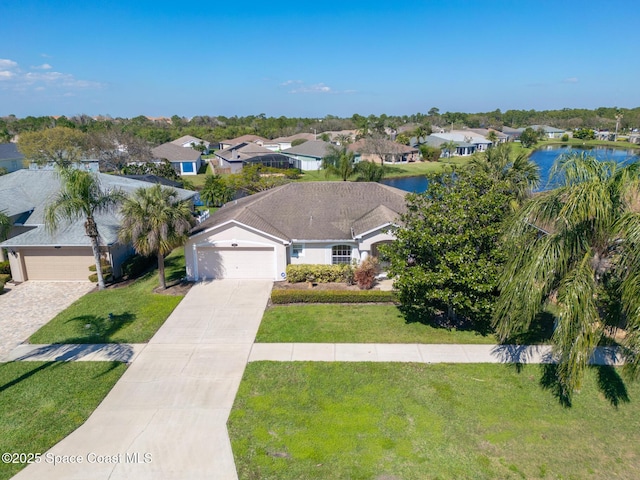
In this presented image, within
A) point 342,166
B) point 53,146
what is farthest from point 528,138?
point 53,146

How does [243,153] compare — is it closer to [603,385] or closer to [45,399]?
[45,399]

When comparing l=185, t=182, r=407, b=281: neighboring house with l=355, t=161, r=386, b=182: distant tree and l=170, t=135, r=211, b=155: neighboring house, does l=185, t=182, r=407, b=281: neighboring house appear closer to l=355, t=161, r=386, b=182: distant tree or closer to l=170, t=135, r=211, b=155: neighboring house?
l=355, t=161, r=386, b=182: distant tree

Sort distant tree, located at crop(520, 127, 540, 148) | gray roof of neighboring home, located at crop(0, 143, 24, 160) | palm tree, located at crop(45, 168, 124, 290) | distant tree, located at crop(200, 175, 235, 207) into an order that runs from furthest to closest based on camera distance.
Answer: distant tree, located at crop(520, 127, 540, 148) < gray roof of neighboring home, located at crop(0, 143, 24, 160) < distant tree, located at crop(200, 175, 235, 207) < palm tree, located at crop(45, 168, 124, 290)

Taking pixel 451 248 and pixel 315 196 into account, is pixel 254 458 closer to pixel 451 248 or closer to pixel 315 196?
pixel 451 248


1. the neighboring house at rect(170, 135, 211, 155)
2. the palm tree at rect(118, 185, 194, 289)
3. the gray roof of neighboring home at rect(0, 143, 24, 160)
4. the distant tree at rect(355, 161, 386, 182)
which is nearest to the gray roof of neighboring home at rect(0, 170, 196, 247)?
the palm tree at rect(118, 185, 194, 289)

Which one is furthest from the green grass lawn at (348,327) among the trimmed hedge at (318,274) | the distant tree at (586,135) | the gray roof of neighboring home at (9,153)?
the distant tree at (586,135)

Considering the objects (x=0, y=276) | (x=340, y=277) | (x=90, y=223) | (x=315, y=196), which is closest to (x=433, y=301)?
(x=340, y=277)
